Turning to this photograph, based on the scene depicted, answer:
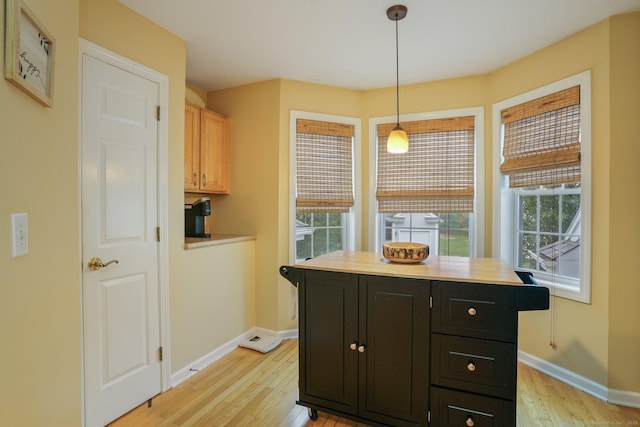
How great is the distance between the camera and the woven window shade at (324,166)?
10.4ft

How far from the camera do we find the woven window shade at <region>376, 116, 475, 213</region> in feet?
9.91

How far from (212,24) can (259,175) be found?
133 centimetres

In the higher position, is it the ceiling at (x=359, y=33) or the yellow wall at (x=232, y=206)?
the ceiling at (x=359, y=33)

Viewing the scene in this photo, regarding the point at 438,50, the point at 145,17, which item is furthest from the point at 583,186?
the point at 145,17

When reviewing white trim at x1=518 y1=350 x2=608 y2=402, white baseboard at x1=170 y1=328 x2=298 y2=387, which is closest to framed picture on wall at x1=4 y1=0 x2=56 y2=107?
white baseboard at x1=170 y1=328 x2=298 y2=387

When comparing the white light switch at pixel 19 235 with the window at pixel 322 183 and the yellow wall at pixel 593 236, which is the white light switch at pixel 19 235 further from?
the yellow wall at pixel 593 236

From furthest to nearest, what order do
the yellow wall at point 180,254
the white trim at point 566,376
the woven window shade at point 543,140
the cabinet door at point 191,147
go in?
the cabinet door at point 191,147 → the woven window shade at point 543,140 → the white trim at point 566,376 → the yellow wall at point 180,254

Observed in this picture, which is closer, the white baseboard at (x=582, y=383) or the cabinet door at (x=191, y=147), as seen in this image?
the white baseboard at (x=582, y=383)

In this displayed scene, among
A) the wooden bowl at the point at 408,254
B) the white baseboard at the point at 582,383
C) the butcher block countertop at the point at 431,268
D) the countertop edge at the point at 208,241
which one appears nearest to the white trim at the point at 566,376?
the white baseboard at the point at 582,383

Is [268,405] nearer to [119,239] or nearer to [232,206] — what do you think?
[119,239]

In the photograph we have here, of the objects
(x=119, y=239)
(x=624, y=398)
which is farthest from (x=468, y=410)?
(x=119, y=239)

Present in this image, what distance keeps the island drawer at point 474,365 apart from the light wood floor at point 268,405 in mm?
632

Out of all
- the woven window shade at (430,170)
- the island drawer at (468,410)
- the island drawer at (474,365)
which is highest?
the woven window shade at (430,170)

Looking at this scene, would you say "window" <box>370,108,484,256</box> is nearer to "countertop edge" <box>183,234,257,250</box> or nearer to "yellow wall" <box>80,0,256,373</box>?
"countertop edge" <box>183,234,257,250</box>
